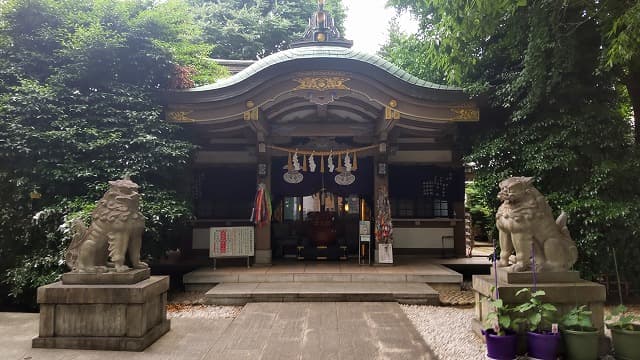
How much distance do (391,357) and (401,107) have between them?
6.05 meters

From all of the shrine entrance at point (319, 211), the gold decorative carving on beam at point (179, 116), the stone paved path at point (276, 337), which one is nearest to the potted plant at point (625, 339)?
the stone paved path at point (276, 337)

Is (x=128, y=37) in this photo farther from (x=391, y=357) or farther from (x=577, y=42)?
(x=577, y=42)

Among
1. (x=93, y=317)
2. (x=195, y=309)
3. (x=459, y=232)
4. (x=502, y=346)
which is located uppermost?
(x=459, y=232)

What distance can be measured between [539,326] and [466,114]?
5792 mm

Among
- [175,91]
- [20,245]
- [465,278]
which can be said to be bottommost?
[465,278]

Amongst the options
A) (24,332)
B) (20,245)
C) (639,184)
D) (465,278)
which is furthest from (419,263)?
(20,245)

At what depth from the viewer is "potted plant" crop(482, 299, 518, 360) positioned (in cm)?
439

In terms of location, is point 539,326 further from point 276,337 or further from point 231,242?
point 231,242

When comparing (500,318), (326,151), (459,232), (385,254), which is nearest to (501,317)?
(500,318)

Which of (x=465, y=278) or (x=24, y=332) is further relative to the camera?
(x=465, y=278)

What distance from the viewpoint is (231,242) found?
31.7 ft

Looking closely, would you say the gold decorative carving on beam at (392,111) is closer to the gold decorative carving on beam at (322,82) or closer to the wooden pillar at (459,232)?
the gold decorative carving on beam at (322,82)

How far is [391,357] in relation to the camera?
4617 millimetres

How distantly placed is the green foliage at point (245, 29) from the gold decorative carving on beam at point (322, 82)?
43.1ft
